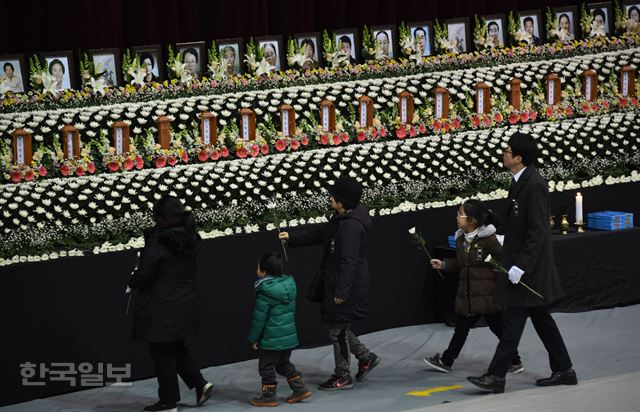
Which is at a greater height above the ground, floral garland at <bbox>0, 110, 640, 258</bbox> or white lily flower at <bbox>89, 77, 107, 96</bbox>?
white lily flower at <bbox>89, 77, 107, 96</bbox>

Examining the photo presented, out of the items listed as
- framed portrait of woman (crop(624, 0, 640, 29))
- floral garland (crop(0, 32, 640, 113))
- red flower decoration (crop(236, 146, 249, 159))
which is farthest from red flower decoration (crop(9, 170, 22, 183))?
framed portrait of woman (crop(624, 0, 640, 29))

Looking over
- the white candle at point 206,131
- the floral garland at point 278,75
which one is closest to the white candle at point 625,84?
the floral garland at point 278,75

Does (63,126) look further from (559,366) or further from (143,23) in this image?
(559,366)

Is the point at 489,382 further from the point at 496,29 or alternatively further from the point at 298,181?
the point at 496,29

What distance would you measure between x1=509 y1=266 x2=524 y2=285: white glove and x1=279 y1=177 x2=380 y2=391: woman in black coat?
3.48 feet

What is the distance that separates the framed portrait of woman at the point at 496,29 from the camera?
1096 centimetres

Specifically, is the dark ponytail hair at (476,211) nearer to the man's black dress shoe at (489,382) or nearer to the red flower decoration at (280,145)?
the man's black dress shoe at (489,382)

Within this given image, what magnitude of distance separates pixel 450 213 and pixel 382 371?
184cm

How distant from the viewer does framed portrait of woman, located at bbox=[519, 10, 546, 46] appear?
1109 centimetres

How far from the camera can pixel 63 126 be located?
8.90 m

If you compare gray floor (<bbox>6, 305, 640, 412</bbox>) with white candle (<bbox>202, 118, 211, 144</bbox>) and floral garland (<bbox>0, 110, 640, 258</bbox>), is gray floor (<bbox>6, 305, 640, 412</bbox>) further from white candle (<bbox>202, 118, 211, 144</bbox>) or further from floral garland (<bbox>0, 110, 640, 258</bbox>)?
white candle (<bbox>202, 118, 211, 144</bbox>)

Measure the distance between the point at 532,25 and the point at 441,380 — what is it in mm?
4162

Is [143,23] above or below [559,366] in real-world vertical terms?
above

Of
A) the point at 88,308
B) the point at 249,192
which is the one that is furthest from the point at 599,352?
the point at 88,308
